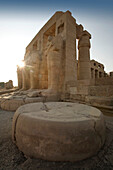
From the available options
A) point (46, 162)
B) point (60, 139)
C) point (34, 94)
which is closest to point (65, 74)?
point (34, 94)

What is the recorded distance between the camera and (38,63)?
533cm

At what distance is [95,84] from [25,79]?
5.31 metres

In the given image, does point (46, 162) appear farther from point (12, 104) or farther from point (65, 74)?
point (65, 74)

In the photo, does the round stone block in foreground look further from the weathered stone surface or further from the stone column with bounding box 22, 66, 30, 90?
the stone column with bounding box 22, 66, 30, 90

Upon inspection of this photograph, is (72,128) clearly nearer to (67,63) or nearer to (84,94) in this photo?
(84,94)

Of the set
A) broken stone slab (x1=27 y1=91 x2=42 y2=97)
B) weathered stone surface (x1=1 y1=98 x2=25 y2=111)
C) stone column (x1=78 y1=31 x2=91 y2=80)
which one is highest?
stone column (x1=78 y1=31 x2=91 y2=80)

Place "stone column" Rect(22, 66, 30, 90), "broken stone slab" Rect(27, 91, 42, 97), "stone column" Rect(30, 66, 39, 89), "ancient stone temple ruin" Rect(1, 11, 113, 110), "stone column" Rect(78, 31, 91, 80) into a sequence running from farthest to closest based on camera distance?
"stone column" Rect(22, 66, 30, 90) < "stone column" Rect(78, 31, 91, 80) < "stone column" Rect(30, 66, 39, 89) < "broken stone slab" Rect(27, 91, 42, 97) < "ancient stone temple ruin" Rect(1, 11, 113, 110)

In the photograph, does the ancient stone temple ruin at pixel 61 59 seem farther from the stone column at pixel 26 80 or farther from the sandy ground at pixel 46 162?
the sandy ground at pixel 46 162

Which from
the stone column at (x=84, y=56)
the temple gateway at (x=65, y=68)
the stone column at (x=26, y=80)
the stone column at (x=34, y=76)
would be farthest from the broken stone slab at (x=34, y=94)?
the stone column at (x=84, y=56)

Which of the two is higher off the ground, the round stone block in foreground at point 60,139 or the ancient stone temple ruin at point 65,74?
the ancient stone temple ruin at point 65,74

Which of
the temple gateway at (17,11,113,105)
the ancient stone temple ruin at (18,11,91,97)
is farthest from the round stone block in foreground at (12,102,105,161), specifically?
the ancient stone temple ruin at (18,11,91,97)

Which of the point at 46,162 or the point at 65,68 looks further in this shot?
the point at 65,68

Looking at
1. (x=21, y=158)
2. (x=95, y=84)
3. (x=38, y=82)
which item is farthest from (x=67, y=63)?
(x=21, y=158)

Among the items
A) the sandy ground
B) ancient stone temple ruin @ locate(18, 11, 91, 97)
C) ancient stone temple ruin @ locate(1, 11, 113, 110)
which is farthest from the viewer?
ancient stone temple ruin @ locate(18, 11, 91, 97)
